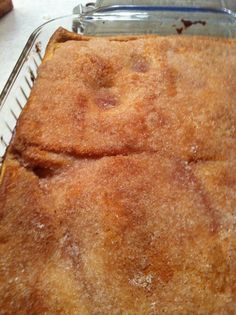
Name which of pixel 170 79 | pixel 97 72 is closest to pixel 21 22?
pixel 97 72

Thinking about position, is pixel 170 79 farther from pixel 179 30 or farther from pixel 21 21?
pixel 21 21

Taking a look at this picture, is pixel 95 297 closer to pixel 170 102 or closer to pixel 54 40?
pixel 170 102

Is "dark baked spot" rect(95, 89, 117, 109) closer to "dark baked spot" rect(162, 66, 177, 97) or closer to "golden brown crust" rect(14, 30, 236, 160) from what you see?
"golden brown crust" rect(14, 30, 236, 160)

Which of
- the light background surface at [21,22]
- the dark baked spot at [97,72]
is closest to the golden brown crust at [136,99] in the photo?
the dark baked spot at [97,72]

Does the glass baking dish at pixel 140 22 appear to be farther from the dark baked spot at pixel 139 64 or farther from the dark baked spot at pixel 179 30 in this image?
the dark baked spot at pixel 139 64

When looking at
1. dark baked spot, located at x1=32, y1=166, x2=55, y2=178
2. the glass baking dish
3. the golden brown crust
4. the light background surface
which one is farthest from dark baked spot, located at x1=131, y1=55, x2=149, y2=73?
the light background surface

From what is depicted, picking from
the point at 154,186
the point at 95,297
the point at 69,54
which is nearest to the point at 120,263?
the point at 95,297

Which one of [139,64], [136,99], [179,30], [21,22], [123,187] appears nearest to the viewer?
[123,187]
